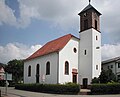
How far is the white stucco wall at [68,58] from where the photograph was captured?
134ft

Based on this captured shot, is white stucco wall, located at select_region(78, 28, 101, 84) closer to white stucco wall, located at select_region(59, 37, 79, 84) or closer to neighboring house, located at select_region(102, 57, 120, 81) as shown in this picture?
white stucco wall, located at select_region(59, 37, 79, 84)

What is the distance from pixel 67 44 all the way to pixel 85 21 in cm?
653

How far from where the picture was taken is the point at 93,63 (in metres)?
42.1

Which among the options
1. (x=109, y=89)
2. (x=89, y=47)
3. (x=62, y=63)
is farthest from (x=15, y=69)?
(x=109, y=89)

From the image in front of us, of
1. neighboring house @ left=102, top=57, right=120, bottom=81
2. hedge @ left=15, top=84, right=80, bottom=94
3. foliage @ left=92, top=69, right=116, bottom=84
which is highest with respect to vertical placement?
neighboring house @ left=102, top=57, right=120, bottom=81

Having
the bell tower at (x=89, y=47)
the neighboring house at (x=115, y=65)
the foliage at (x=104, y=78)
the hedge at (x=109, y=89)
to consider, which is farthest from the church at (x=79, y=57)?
the neighboring house at (x=115, y=65)

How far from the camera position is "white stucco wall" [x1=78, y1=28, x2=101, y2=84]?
138ft

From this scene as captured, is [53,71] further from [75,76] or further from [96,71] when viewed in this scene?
[96,71]

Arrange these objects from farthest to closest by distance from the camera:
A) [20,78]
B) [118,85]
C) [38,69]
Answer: [20,78] → [38,69] → [118,85]

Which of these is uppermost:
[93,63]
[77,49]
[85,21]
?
[85,21]

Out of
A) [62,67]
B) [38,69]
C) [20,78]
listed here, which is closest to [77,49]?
[62,67]

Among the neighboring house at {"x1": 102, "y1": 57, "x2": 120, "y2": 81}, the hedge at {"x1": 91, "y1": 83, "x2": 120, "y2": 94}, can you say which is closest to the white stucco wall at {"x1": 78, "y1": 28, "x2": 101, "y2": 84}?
the hedge at {"x1": 91, "y1": 83, "x2": 120, "y2": 94}

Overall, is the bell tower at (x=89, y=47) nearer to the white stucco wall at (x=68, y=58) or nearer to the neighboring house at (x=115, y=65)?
the white stucco wall at (x=68, y=58)

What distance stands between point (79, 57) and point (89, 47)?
2.95 meters
